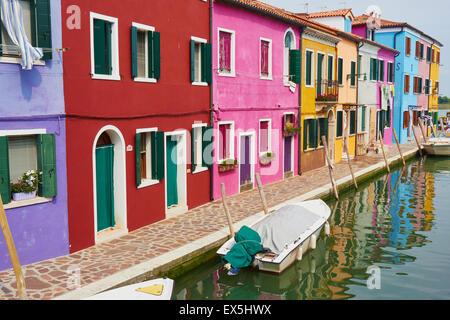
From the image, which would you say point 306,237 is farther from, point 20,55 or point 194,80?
point 20,55

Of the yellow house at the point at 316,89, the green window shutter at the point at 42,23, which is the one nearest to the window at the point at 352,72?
the yellow house at the point at 316,89

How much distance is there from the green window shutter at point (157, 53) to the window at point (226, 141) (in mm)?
3891

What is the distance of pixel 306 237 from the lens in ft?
35.5

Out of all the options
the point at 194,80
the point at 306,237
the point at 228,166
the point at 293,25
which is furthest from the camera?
the point at 293,25

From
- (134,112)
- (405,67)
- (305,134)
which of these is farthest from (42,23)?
(405,67)

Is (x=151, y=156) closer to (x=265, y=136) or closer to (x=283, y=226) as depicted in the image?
(x=283, y=226)

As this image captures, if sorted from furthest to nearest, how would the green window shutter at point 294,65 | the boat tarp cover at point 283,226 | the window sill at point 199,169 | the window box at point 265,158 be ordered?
the green window shutter at point 294,65 → the window box at point 265,158 → the window sill at point 199,169 → the boat tarp cover at point 283,226

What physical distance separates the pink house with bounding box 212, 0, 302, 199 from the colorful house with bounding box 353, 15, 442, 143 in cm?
1716

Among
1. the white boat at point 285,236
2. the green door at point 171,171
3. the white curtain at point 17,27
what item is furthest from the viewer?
the green door at point 171,171

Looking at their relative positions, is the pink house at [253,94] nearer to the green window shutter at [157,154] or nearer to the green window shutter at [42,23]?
the green window shutter at [157,154]

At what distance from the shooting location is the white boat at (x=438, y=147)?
30484 millimetres
